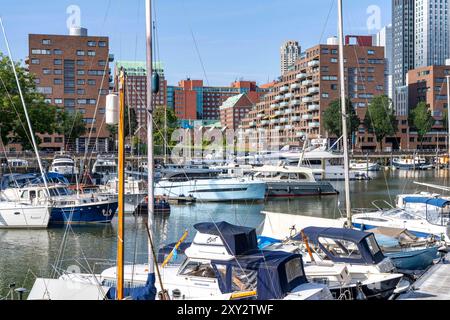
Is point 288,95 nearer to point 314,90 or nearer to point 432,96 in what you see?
point 314,90

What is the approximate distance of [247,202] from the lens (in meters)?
Answer: 53.4

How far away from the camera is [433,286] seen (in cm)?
1683

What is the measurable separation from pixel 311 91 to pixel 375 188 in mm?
60320

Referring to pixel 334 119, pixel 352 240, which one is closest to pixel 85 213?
pixel 352 240

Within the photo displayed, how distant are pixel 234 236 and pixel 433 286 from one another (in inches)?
236

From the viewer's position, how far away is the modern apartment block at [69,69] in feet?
356

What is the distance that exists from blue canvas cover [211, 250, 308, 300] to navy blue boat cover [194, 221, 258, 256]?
0.90 ft

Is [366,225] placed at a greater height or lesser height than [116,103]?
lesser

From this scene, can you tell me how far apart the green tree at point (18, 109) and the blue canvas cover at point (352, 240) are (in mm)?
50054

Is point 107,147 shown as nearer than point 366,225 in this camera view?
No

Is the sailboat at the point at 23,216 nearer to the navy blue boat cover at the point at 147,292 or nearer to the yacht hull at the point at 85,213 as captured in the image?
the yacht hull at the point at 85,213

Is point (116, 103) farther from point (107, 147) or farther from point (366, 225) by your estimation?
point (107, 147)
